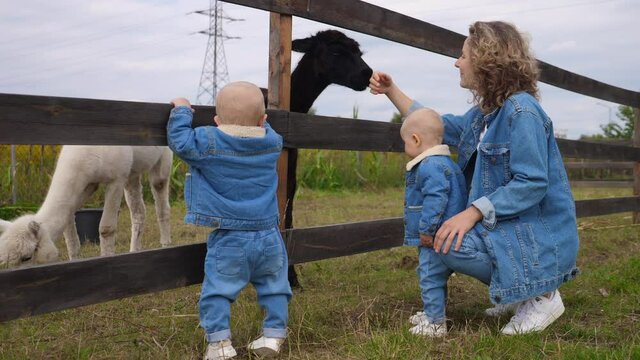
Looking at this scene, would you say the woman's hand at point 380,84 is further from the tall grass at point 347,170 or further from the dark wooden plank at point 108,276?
the tall grass at point 347,170

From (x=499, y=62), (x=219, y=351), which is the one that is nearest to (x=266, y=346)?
(x=219, y=351)

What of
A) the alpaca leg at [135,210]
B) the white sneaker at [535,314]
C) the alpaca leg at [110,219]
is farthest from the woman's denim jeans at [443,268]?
the alpaca leg at [135,210]

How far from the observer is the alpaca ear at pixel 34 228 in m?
4.54

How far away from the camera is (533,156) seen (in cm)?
318

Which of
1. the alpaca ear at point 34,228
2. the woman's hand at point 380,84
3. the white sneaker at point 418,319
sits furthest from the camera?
the alpaca ear at point 34,228

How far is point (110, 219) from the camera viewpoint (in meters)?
5.69

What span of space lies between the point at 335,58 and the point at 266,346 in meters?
2.67

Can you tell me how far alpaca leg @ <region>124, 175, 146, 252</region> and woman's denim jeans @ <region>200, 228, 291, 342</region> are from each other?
3.70m

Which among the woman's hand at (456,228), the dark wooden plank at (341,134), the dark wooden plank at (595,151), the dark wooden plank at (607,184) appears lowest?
the dark wooden plank at (607,184)

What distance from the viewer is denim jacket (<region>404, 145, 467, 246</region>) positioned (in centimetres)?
321

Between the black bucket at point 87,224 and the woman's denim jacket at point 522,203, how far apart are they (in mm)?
5151

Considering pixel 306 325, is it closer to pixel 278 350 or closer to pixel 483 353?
pixel 278 350

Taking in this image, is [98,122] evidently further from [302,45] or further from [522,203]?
[302,45]

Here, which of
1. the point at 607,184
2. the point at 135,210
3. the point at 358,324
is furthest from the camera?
the point at 607,184
